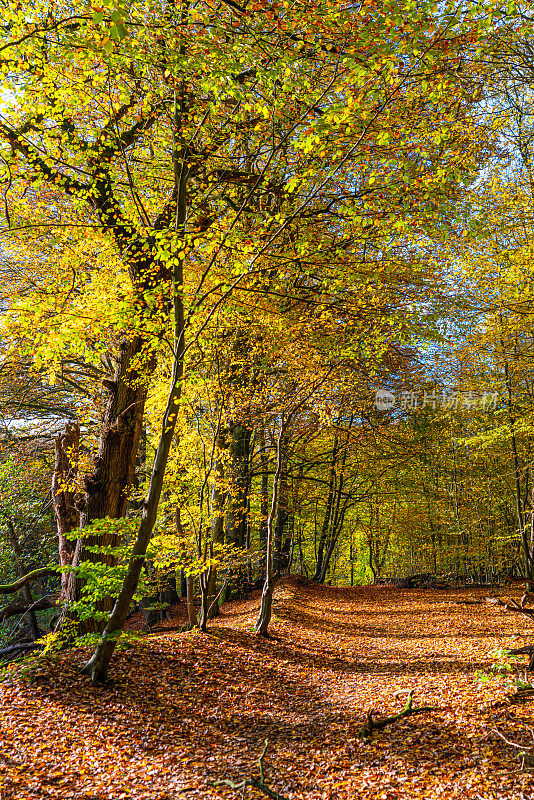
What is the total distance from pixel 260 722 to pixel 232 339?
6720mm

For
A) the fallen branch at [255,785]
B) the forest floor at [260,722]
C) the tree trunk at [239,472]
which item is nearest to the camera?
the fallen branch at [255,785]

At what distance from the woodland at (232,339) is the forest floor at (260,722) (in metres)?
0.04

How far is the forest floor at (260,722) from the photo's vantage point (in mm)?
4066

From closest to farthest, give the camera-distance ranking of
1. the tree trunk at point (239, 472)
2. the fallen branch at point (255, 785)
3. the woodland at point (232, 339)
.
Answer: the fallen branch at point (255, 785) < the woodland at point (232, 339) < the tree trunk at point (239, 472)

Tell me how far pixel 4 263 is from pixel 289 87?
356 inches

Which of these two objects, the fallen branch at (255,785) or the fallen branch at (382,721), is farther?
the fallen branch at (382,721)

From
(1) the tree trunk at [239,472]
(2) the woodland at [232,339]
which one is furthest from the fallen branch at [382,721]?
(1) the tree trunk at [239,472]

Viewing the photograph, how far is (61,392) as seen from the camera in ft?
41.3

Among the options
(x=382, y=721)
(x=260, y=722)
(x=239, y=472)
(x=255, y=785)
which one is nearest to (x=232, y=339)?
(x=239, y=472)

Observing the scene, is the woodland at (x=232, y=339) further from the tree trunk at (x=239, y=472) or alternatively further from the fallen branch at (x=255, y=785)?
the tree trunk at (x=239, y=472)

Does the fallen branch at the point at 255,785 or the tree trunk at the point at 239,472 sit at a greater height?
the tree trunk at the point at 239,472

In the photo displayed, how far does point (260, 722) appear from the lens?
19.5ft

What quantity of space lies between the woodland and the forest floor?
0.04 m

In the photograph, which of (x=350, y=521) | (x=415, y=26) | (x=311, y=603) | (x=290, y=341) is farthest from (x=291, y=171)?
(x=350, y=521)
